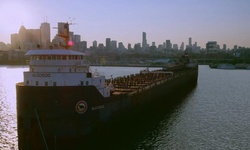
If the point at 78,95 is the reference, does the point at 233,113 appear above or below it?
below

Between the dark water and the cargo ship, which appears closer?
the cargo ship

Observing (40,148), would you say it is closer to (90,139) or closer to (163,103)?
(90,139)

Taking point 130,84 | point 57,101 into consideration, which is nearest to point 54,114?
point 57,101

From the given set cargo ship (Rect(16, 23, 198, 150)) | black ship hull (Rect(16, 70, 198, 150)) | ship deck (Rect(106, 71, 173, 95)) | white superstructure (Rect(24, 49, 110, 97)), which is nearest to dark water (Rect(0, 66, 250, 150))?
black ship hull (Rect(16, 70, 198, 150))

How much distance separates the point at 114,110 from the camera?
26.5 m

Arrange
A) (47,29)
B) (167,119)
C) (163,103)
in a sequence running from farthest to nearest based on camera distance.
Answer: (163,103)
(167,119)
(47,29)

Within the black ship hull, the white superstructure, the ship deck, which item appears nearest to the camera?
the black ship hull

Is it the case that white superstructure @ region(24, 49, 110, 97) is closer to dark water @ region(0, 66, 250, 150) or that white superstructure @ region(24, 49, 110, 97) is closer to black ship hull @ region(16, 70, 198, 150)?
black ship hull @ region(16, 70, 198, 150)

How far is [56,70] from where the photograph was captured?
22.5m

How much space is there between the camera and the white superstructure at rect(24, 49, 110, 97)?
2175 cm

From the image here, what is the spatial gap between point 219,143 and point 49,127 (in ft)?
57.1

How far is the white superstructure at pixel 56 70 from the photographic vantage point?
21.8 meters

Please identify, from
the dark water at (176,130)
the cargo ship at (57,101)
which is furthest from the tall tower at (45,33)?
the dark water at (176,130)

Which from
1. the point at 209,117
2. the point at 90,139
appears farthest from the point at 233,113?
the point at 90,139
